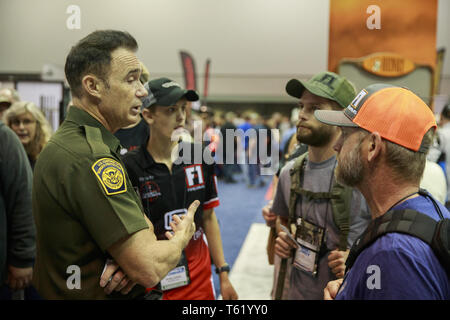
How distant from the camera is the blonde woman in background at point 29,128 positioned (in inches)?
95.4

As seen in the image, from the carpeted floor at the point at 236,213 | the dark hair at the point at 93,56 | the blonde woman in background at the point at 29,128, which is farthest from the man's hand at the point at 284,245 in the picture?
the blonde woman in background at the point at 29,128

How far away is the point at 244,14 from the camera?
5.81 feet

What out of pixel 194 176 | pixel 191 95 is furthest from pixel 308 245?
pixel 191 95

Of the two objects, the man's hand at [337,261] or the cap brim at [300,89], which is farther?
the cap brim at [300,89]

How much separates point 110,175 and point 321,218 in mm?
997

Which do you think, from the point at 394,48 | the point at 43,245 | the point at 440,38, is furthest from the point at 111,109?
the point at 440,38

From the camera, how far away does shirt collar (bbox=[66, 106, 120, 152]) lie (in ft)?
3.58

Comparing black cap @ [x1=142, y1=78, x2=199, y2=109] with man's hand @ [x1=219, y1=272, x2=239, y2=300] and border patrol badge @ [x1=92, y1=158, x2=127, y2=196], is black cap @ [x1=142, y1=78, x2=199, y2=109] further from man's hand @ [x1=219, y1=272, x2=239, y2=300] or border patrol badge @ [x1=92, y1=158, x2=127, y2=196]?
man's hand @ [x1=219, y1=272, x2=239, y2=300]

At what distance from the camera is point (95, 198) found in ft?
3.14

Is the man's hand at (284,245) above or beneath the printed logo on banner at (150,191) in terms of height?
beneath

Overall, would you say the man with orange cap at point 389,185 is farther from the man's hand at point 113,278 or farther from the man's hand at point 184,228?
the man's hand at point 113,278

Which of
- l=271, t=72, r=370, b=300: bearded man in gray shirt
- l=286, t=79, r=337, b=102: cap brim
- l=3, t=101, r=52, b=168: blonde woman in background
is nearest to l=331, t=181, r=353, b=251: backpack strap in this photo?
l=271, t=72, r=370, b=300: bearded man in gray shirt

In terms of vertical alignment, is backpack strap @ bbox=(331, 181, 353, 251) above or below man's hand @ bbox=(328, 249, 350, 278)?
above

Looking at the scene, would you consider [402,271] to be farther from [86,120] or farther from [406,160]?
[86,120]
